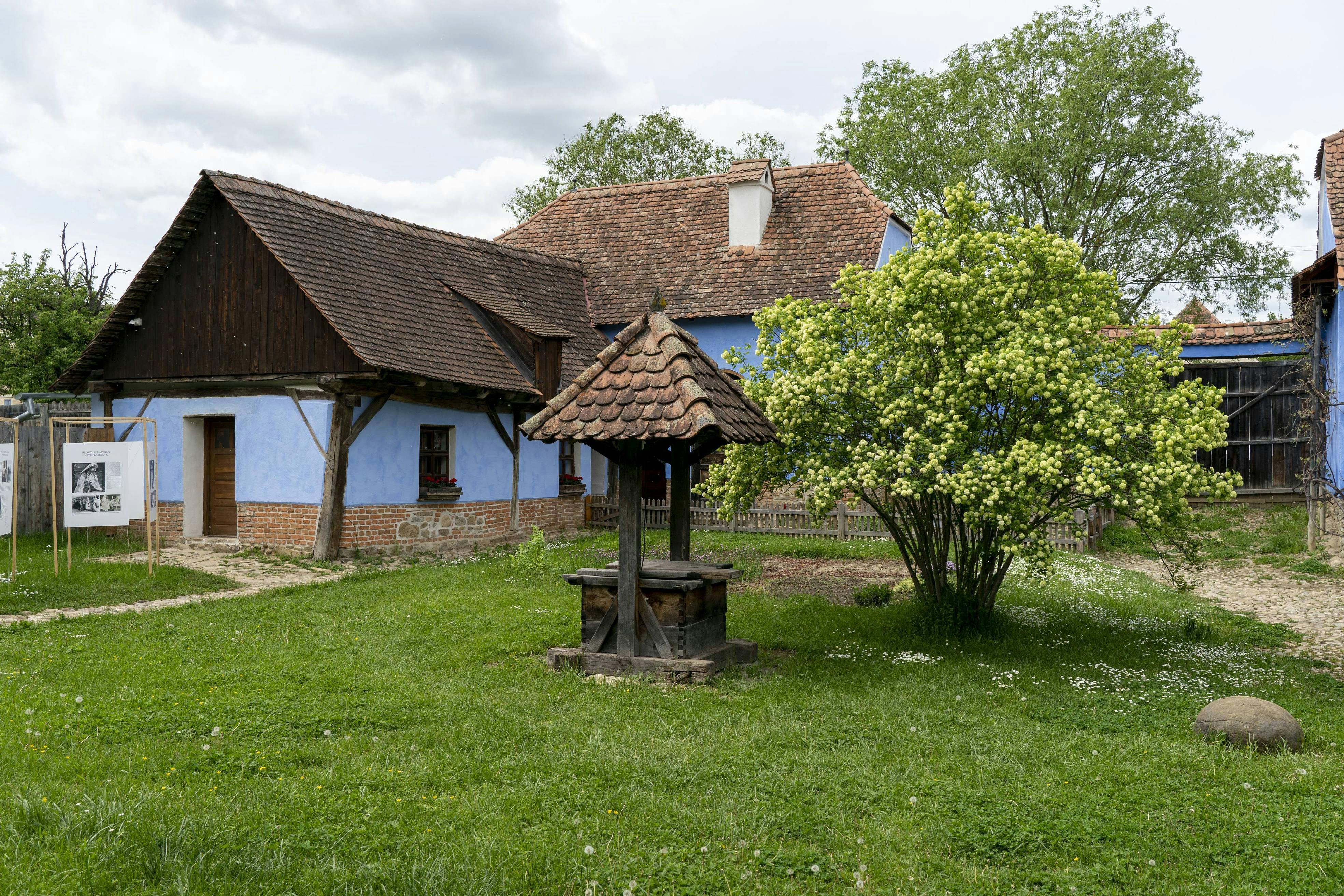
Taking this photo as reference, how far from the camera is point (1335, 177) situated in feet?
48.1

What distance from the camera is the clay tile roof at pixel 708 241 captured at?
68.6ft

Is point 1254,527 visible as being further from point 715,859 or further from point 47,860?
point 47,860

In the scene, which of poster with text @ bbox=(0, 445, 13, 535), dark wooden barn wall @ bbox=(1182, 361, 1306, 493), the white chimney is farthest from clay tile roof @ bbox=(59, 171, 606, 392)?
dark wooden barn wall @ bbox=(1182, 361, 1306, 493)

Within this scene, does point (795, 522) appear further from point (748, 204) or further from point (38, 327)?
point (38, 327)

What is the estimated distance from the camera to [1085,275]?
344 inches

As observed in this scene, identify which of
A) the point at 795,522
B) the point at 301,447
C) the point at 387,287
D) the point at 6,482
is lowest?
the point at 795,522

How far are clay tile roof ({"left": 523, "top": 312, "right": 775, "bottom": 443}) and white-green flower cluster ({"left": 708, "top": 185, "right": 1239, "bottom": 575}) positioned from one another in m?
0.86

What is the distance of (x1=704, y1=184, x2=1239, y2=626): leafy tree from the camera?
791cm

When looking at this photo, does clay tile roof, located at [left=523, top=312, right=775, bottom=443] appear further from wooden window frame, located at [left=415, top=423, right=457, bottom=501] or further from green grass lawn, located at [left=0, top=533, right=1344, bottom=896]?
wooden window frame, located at [left=415, top=423, right=457, bottom=501]

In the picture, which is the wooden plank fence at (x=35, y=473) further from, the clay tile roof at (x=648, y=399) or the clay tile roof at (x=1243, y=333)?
the clay tile roof at (x=1243, y=333)

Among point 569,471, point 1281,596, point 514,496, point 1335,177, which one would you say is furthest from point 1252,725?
point 569,471

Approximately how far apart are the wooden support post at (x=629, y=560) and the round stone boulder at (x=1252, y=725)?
3.99 m

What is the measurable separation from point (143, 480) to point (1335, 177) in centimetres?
1683

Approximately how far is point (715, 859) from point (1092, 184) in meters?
27.9
